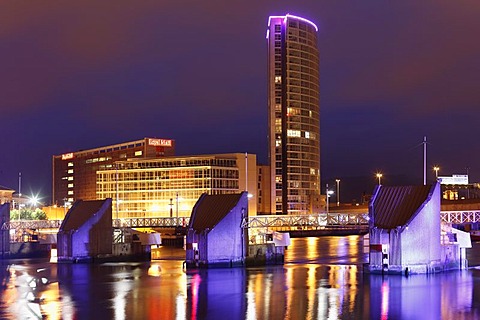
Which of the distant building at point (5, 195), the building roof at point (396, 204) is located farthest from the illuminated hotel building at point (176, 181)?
the building roof at point (396, 204)

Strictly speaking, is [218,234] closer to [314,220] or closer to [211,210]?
[211,210]

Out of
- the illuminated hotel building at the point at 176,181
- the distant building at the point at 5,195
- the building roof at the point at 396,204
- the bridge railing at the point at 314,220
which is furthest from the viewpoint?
the distant building at the point at 5,195

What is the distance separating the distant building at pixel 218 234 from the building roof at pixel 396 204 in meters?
13.2

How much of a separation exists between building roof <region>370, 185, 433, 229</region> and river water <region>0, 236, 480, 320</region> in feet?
13.7

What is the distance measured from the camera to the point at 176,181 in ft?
602

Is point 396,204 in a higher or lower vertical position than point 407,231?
higher

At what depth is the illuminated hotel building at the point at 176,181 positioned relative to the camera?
180 m

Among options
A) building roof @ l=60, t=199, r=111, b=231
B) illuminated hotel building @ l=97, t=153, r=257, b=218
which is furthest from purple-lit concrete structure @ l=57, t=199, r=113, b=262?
illuminated hotel building @ l=97, t=153, r=257, b=218

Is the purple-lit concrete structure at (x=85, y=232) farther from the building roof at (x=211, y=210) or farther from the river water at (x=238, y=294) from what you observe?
the building roof at (x=211, y=210)

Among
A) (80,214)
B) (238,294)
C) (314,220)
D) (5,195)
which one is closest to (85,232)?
(80,214)

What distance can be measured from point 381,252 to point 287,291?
10569mm

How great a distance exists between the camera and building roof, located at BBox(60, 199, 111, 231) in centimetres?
8169

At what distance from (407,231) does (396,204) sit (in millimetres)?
3247

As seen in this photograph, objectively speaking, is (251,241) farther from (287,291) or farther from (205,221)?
(287,291)
